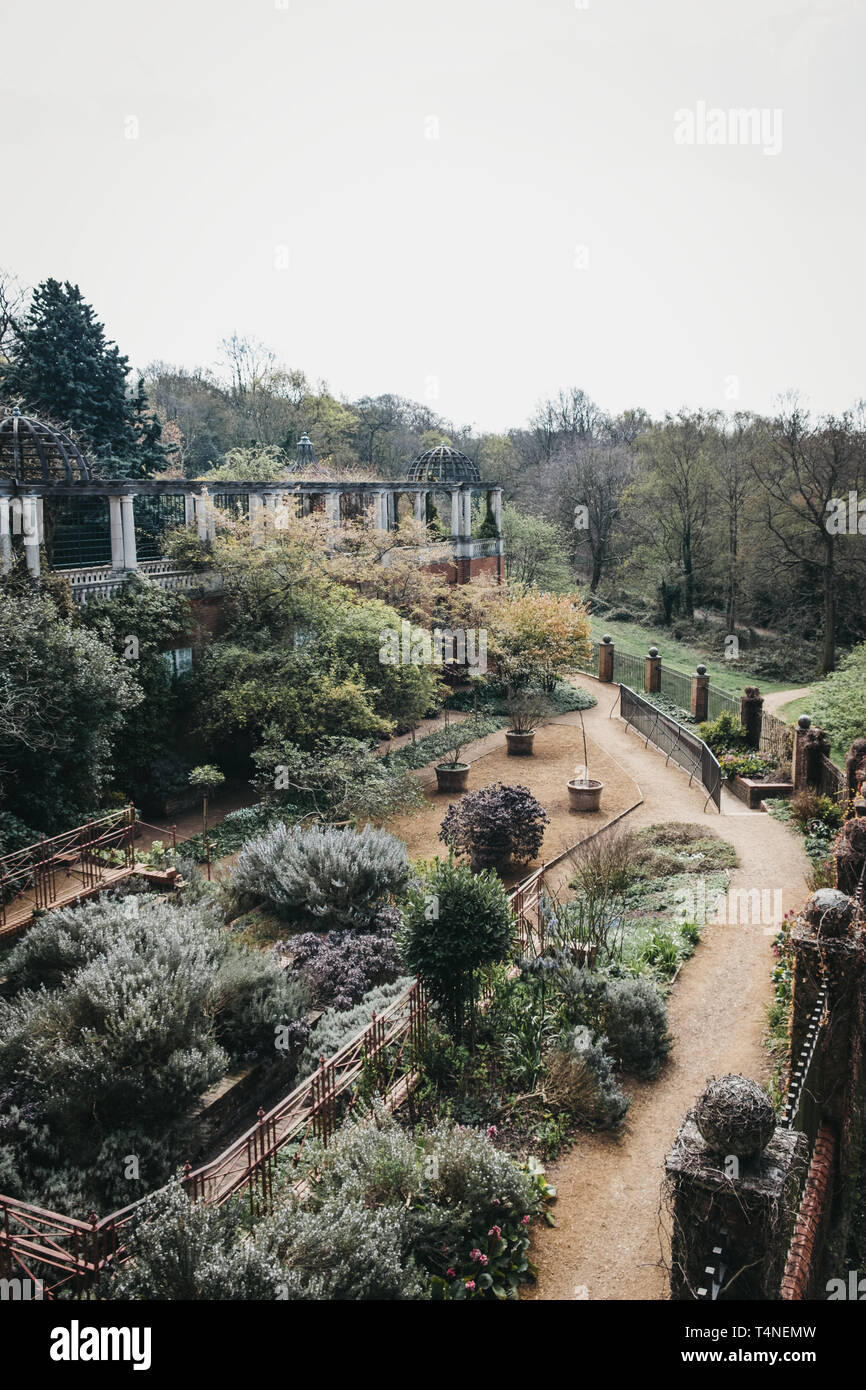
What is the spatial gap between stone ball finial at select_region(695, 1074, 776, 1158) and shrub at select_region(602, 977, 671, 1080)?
392 centimetres

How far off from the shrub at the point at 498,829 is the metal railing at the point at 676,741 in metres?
4.81

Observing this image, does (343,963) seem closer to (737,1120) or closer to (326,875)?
(326,875)

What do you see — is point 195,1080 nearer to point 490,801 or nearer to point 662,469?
point 490,801

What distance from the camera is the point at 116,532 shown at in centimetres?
1930

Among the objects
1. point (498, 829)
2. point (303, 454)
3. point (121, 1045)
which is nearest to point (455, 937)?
point (121, 1045)

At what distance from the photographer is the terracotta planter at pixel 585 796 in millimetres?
19484

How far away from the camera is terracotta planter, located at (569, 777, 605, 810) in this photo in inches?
767

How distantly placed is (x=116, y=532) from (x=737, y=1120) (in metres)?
17.2

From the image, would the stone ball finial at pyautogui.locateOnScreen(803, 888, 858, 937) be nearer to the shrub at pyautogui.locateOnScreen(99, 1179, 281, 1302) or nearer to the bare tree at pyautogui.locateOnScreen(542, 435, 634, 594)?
the shrub at pyautogui.locateOnScreen(99, 1179, 281, 1302)

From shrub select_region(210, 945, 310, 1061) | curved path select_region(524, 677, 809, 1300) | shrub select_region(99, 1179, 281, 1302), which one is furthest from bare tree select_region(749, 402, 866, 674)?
→ shrub select_region(99, 1179, 281, 1302)

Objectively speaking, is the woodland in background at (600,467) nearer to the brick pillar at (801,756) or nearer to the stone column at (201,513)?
the stone column at (201,513)

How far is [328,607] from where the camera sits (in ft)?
69.5

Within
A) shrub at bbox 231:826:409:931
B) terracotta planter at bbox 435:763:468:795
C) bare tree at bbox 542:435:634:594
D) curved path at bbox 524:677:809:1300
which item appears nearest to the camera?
curved path at bbox 524:677:809:1300

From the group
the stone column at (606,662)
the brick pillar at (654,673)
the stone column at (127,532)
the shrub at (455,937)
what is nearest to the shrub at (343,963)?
the shrub at (455,937)
